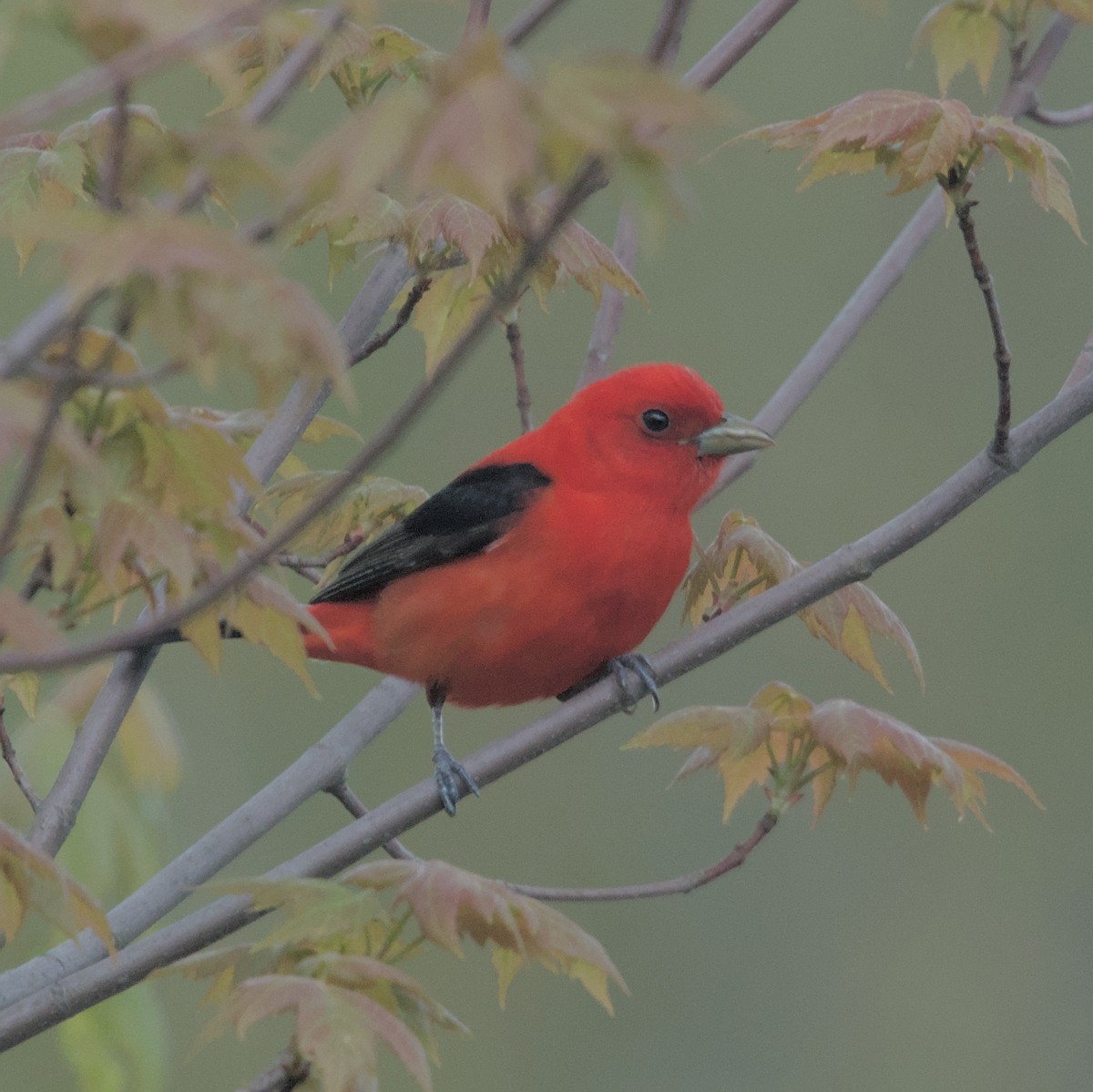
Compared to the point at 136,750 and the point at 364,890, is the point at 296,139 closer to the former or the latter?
the point at 364,890

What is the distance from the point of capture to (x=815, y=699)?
6.63m

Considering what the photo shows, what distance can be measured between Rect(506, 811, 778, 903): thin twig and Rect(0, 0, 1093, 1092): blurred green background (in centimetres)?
390

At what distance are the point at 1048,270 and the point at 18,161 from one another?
6290mm

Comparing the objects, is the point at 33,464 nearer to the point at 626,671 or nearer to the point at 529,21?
the point at 529,21

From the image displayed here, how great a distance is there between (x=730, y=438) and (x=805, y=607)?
2.68ft

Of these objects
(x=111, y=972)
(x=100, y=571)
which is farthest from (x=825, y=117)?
(x=111, y=972)

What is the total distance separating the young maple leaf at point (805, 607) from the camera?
2.69 meters

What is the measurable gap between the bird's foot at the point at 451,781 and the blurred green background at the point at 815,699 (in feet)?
11.1

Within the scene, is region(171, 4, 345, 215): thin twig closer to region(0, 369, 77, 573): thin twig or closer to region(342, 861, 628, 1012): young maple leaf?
region(0, 369, 77, 573): thin twig

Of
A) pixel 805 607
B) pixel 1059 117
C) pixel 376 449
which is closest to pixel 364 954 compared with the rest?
→ pixel 376 449

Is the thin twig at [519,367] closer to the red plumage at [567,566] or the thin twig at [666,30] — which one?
the red plumage at [567,566]

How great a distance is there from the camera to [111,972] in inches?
82.1

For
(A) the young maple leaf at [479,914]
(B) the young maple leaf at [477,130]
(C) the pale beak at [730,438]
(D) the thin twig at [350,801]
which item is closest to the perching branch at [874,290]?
(C) the pale beak at [730,438]

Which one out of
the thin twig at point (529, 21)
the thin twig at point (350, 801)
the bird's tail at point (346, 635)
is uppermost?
the thin twig at point (529, 21)
